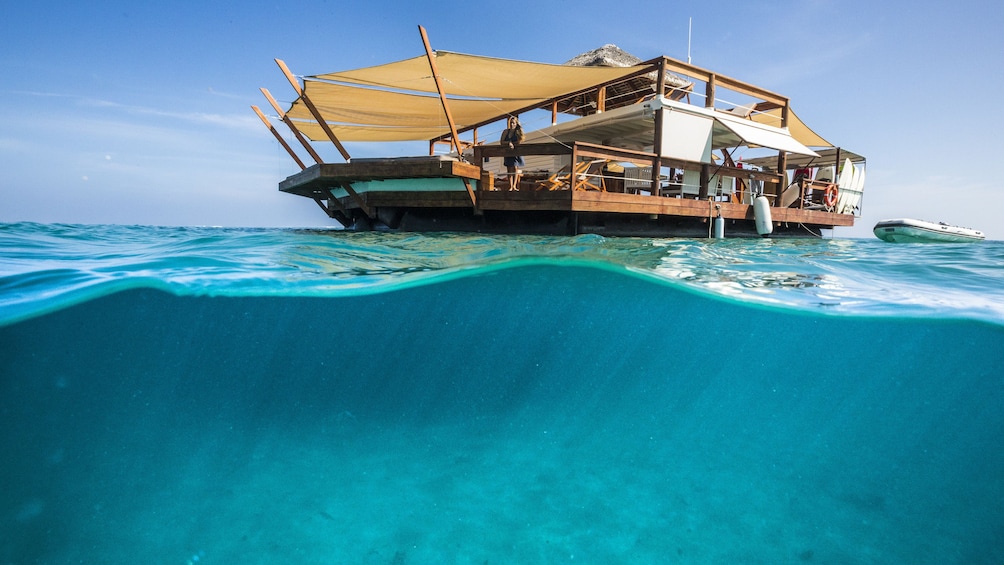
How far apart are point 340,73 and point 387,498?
38.3 feet

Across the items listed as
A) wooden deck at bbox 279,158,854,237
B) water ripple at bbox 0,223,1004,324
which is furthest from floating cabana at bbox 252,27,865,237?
water ripple at bbox 0,223,1004,324

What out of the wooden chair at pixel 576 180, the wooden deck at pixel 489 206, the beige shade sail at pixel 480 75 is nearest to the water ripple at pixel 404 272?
the wooden deck at pixel 489 206

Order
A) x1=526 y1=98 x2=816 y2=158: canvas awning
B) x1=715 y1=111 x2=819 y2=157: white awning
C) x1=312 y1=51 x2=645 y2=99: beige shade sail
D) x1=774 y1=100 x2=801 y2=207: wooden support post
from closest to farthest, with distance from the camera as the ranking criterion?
x1=312 y1=51 x2=645 y2=99: beige shade sail
x1=526 y1=98 x2=816 y2=158: canvas awning
x1=715 y1=111 x2=819 y2=157: white awning
x1=774 y1=100 x2=801 y2=207: wooden support post

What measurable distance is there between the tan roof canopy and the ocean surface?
4.72 metres

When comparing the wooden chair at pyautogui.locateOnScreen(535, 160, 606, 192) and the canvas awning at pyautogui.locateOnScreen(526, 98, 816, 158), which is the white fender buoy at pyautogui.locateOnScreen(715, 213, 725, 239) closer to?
the canvas awning at pyautogui.locateOnScreen(526, 98, 816, 158)

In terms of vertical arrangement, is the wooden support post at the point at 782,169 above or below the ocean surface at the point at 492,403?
above

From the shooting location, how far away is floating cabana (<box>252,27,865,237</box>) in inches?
484

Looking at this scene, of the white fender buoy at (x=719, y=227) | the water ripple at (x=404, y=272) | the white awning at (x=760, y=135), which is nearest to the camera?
the water ripple at (x=404, y=272)

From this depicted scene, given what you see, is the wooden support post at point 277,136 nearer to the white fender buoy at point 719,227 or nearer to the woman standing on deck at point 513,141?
the woman standing on deck at point 513,141

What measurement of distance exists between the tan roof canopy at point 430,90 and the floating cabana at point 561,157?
60mm

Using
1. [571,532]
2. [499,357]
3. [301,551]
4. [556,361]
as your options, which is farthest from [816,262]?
[301,551]

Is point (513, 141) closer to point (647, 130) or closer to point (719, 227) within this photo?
point (647, 130)

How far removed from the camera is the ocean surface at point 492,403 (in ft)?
13.7

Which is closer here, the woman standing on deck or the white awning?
the woman standing on deck
